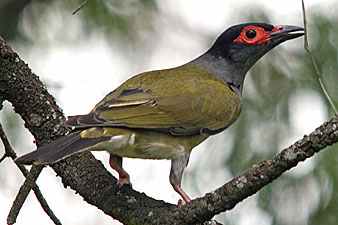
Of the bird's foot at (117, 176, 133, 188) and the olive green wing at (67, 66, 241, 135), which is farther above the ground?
the olive green wing at (67, 66, 241, 135)

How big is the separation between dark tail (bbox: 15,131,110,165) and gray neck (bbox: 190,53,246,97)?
1929mm

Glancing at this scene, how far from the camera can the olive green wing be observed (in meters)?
4.07

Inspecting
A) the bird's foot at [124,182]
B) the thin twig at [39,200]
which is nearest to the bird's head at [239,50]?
the bird's foot at [124,182]

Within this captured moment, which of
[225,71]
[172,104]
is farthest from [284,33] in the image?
[172,104]

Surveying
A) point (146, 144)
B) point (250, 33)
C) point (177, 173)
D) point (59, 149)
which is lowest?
point (177, 173)

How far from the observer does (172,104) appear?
14.4 feet

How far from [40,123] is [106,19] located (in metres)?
2.45

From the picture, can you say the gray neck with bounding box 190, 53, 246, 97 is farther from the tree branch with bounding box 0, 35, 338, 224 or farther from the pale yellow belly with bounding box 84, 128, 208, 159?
the tree branch with bounding box 0, 35, 338, 224

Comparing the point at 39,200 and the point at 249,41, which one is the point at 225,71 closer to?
the point at 249,41

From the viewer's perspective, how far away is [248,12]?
577 centimetres

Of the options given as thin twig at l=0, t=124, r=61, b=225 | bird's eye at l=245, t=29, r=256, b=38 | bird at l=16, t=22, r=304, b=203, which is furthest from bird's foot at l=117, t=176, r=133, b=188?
bird's eye at l=245, t=29, r=256, b=38

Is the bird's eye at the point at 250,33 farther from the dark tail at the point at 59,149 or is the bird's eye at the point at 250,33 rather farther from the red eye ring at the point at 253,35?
the dark tail at the point at 59,149

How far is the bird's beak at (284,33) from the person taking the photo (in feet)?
16.3

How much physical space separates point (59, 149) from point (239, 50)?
2.57m
